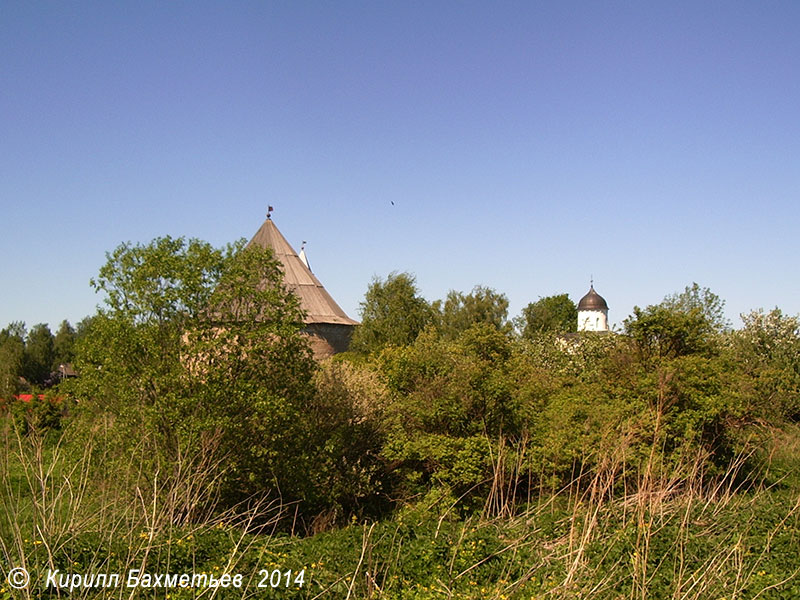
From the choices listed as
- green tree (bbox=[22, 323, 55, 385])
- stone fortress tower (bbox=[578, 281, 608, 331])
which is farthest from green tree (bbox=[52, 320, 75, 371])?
stone fortress tower (bbox=[578, 281, 608, 331])

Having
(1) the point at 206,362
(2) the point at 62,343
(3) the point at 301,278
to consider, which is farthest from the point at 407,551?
(2) the point at 62,343

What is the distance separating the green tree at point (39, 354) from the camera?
6669 centimetres

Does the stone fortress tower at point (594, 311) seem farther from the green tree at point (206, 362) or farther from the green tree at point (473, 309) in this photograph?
the green tree at point (206, 362)

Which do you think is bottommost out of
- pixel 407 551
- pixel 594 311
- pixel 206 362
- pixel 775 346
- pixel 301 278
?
pixel 407 551

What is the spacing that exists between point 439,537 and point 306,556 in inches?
64.1

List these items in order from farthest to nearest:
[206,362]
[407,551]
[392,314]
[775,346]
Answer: [392,314], [775,346], [206,362], [407,551]

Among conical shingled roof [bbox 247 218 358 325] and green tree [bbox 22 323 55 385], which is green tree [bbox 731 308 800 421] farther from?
green tree [bbox 22 323 55 385]

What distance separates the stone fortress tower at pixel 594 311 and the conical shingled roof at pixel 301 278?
42237 mm

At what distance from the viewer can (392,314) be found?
123 feet

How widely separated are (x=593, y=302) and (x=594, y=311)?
95cm

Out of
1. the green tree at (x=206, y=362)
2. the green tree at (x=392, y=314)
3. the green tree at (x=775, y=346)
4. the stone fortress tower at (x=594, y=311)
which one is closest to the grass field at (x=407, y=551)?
the green tree at (x=206, y=362)

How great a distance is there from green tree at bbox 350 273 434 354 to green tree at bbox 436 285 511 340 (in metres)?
7.62

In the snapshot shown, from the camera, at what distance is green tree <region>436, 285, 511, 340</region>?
46.3 metres

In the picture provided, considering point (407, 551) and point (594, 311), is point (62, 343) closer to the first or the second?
point (594, 311)
